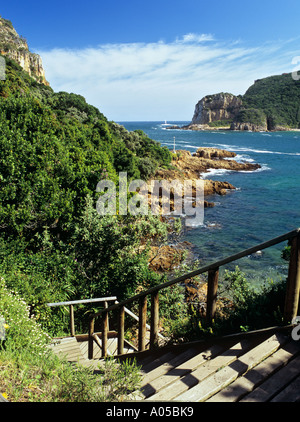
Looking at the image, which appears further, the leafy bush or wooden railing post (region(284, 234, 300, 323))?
wooden railing post (region(284, 234, 300, 323))

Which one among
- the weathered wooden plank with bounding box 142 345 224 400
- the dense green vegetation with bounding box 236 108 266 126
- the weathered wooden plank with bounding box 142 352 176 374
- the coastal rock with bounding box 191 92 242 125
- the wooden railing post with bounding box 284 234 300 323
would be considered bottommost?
the weathered wooden plank with bounding box 142 352 176 374

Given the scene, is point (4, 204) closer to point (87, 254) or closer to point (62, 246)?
point (62, 246)

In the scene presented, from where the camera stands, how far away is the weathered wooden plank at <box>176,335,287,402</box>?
2.58 meters

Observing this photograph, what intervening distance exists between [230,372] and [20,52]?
73.3 meters

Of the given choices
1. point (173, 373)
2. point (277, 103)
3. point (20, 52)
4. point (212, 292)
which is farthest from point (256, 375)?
point (277, 103)

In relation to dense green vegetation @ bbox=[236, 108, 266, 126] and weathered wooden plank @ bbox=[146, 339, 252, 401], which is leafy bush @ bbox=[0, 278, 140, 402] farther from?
dense green vegetation @ bbox=[236, 108, 266, 126]

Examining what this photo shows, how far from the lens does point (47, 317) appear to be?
740cm

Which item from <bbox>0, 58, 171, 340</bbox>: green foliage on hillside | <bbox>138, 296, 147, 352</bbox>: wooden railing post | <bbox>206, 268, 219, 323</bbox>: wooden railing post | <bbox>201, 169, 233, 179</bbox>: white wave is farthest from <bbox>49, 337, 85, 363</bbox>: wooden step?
<bbox>201, 169, 233, 179</bbox>: white wave

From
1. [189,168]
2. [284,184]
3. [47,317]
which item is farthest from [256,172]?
[47,317]

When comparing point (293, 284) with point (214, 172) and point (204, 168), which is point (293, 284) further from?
point (204, 168)

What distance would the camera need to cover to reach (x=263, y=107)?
479 ft

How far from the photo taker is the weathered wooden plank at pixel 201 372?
273cm

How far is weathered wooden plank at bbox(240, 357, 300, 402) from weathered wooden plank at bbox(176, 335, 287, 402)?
22 centimetres

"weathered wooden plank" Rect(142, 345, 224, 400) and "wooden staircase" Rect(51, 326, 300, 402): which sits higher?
"wooden staircase" Rect(51, 326, 300, 402)
